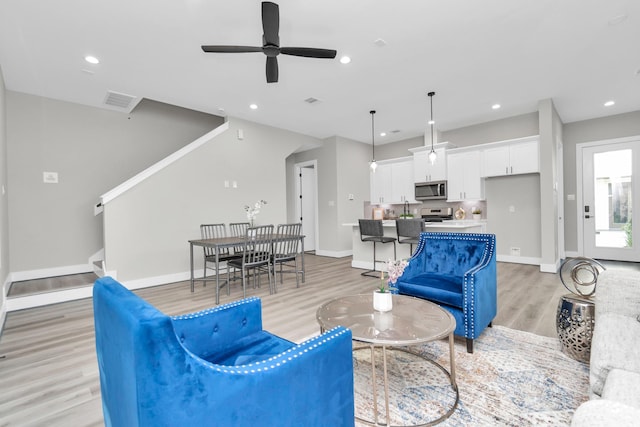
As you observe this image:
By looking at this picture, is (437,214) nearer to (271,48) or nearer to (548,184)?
(548,184)

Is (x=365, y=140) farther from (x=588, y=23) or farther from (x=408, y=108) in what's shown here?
(x=588, y=23)

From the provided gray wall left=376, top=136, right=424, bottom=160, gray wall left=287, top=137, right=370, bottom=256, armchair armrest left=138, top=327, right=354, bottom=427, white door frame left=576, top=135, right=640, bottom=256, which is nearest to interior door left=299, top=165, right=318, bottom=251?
gray wall left=287, top=137, right=370, bottom=256

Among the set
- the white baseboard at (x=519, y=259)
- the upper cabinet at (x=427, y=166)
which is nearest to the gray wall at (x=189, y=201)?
the upper cabinet at (x=427, y=166)

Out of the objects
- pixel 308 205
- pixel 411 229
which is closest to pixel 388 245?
pixel 411 229

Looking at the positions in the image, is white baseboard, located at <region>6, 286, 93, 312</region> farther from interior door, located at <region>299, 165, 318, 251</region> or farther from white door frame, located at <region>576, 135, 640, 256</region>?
white door frame, located at <region>576, 135, 640, 256</region>

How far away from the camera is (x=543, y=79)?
13.7 feet

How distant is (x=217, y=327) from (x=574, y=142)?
7576mm

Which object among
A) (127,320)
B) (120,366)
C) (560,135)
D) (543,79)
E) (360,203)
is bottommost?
(120,366)

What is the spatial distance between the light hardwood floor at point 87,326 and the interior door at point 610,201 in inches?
75.8

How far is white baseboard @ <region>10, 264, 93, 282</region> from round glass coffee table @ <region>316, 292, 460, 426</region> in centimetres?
485

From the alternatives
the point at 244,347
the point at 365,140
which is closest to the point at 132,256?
the point at 244,347

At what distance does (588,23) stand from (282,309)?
4.27 meters

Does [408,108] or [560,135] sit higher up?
[408,108]

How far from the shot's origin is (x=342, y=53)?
3.42 metres
